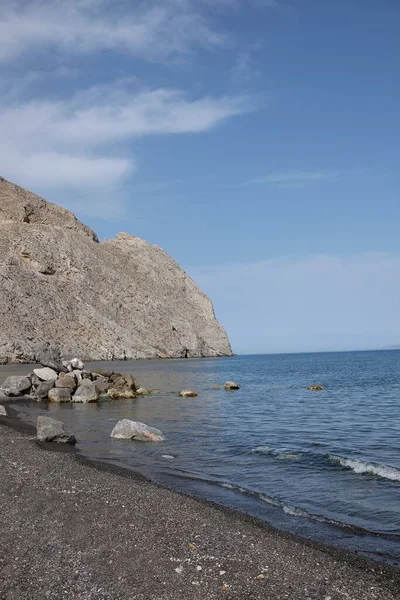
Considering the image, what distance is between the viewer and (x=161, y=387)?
52.6 metres

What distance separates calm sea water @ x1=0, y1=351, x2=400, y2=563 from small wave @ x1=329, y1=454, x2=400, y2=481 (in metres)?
0.03

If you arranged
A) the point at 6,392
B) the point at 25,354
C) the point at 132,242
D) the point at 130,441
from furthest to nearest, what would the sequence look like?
the point at 132,242
the point at 25,354
the point at 6,392
the point at 130,441

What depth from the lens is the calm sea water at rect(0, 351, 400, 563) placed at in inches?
477

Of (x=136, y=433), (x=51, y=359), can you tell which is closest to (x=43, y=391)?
(x=51, y=359)

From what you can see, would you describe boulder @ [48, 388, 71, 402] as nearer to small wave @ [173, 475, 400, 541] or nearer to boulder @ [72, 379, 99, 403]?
boulder @ [72, 379, 99, 403]

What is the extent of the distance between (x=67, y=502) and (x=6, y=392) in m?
32.8

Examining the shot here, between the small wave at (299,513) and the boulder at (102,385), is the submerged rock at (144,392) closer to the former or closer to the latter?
the boulder at (102,385)

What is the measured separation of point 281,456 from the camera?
19.1m

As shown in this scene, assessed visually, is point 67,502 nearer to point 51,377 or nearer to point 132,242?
point 51,377

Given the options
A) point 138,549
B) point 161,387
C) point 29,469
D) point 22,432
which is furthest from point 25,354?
point 138,549

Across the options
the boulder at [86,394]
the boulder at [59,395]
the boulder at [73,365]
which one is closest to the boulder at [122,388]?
the boulder at [86,394]

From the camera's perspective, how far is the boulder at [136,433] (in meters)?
22.7

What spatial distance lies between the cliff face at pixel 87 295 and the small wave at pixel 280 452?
79120 mm

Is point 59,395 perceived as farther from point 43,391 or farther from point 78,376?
point 78,376
